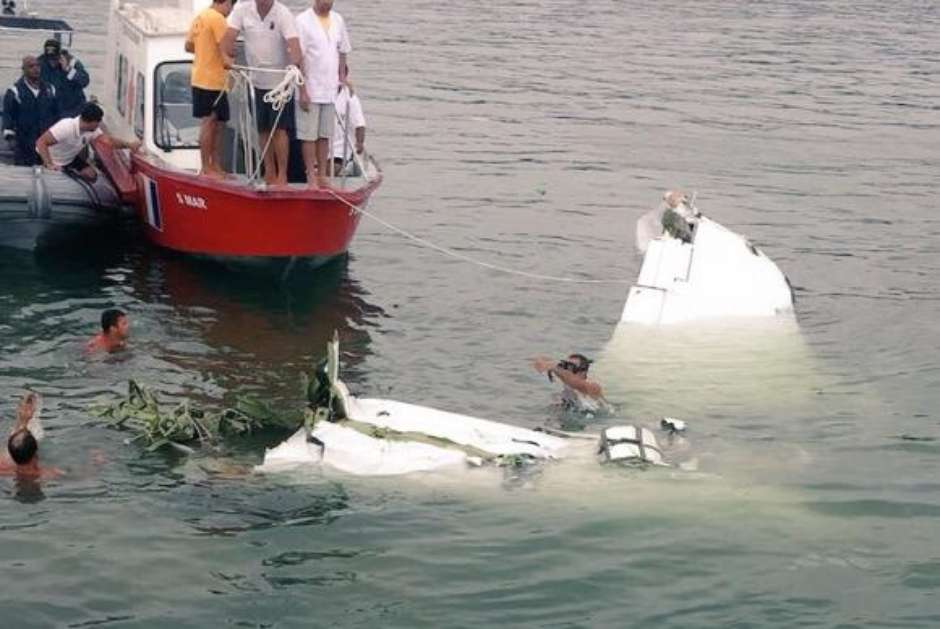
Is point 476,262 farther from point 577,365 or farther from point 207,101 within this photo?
point 577,365

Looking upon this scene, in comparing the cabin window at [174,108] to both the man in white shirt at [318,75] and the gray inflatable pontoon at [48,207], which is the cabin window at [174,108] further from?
the man in white shirt at [318,75]

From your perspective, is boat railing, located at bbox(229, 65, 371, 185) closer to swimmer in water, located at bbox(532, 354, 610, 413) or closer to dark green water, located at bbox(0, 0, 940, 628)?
dark green water, located at bbox(0, 0, 940, 628)

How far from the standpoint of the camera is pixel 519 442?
12977 mm

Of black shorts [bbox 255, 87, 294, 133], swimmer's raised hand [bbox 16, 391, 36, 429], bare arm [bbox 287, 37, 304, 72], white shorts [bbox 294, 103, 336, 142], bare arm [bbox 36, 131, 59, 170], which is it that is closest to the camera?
swimmer's raised hand [bbox 16, 391, 36, 429]

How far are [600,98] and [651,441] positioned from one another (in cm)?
1914

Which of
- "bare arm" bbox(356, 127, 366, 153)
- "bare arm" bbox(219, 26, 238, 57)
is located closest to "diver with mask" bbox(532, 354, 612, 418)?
"bare arm" bbox(219, 26, 238, 57)

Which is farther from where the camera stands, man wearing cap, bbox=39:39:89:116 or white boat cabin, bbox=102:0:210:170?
man wearing cap, bbox=39:39:89:116

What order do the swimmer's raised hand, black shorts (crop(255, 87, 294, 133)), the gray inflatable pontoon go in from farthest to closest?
1. the gray inflatable pontoon
2. black shorts (crop(255, 87, 294, 133))
3. the swimmer's raised hand

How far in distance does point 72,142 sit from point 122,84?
72.3 inches

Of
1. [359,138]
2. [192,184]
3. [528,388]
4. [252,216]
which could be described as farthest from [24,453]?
[359,138]

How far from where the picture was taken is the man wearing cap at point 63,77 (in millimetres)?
21266

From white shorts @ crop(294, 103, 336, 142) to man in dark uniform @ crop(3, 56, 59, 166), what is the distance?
4.77m

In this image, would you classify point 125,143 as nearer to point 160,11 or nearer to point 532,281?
point 160,11

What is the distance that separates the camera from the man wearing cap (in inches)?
837
